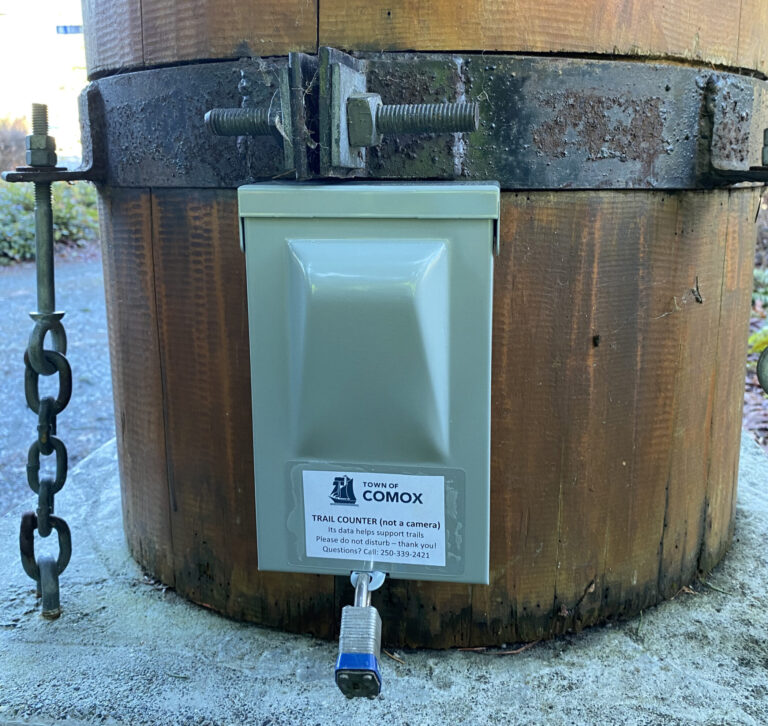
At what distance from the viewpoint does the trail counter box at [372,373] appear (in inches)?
54.0

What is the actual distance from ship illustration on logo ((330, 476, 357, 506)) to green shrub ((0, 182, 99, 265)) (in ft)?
30.3

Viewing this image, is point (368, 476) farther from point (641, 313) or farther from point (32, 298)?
point (32, 298)

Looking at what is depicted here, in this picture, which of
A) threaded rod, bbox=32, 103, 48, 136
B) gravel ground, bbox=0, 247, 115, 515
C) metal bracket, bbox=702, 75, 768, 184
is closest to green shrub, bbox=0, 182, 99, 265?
gravel ground, bbox=0, 247, 115, 515

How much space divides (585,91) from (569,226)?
27 centimetres

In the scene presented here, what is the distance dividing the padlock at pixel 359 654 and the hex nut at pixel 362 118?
0.87 m

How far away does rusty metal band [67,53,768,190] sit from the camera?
5.25 feet

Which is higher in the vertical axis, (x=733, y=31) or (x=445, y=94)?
(x=733, y=31)

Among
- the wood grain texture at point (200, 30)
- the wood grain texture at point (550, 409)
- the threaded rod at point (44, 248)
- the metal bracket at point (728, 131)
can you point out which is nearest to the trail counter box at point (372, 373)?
the wood grain texture at point (550, 409)

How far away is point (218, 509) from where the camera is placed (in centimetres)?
196

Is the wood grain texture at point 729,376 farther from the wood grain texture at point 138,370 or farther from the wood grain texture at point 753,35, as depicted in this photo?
the wood grain texture at point 138,370

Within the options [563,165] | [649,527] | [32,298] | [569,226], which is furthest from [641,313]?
[32,298]

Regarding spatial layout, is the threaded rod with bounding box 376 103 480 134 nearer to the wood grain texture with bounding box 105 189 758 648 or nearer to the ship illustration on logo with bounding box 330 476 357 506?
the wood grain texture with bounding box 105 189 758 648

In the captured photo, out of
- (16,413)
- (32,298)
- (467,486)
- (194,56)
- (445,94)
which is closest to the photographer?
(467,486)

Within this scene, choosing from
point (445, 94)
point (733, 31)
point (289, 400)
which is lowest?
point (289, 400)
